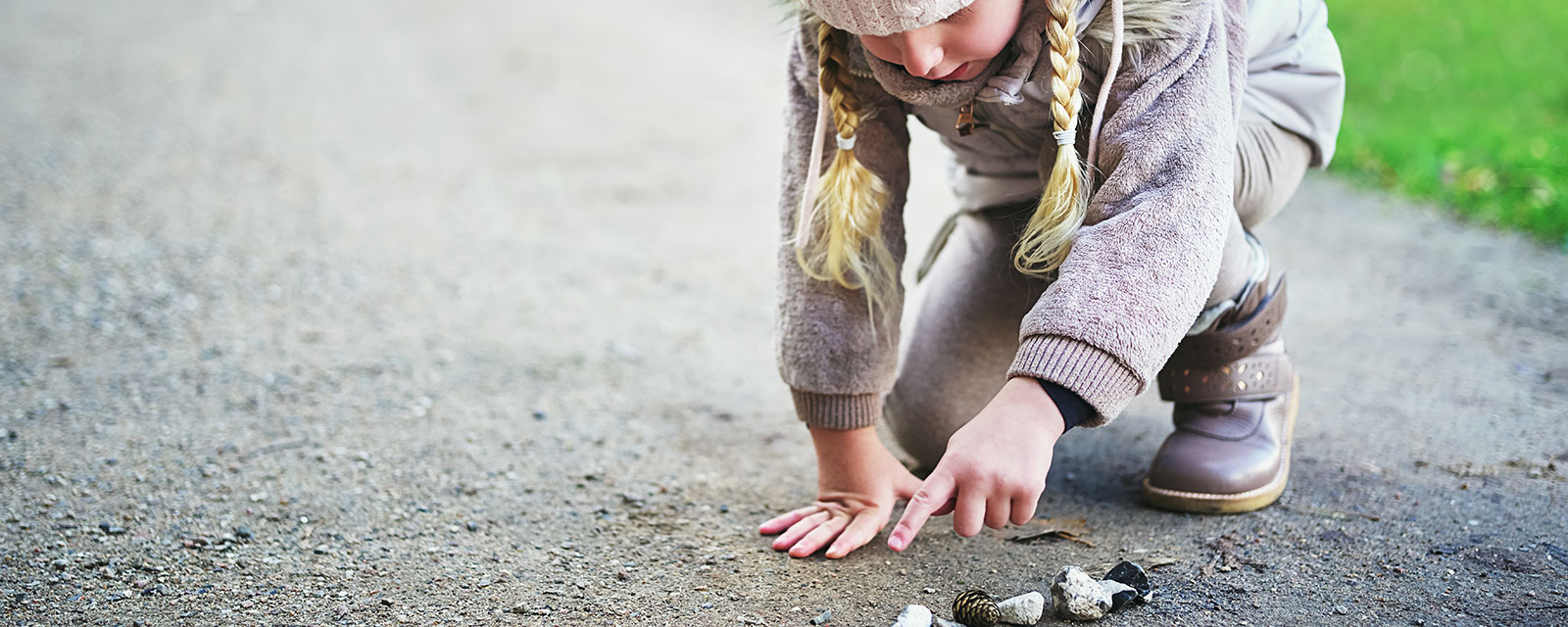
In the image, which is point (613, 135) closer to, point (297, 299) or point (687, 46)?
point (687, 46)

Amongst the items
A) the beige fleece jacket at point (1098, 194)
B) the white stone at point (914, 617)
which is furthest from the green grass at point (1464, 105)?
the white stone at point (914, 617)

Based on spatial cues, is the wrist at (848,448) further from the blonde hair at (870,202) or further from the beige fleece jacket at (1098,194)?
the blonde hair at (870,202)

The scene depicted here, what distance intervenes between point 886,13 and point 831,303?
501 mm

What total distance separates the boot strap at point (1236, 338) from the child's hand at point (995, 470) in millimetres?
671

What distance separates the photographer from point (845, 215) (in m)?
1.79

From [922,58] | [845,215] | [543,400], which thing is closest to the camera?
[922,58]

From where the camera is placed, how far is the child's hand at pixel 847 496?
1.83 metres

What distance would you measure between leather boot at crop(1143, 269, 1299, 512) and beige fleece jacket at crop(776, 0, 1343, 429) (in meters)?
0.45

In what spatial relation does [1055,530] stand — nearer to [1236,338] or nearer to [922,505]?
[1236,338]

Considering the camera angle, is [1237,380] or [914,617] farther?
[1237,380]

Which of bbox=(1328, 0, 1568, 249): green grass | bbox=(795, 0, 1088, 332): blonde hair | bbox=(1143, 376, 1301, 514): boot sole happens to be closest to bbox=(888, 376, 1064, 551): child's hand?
bbox=(795, 0, 1088, 332): blonde hair

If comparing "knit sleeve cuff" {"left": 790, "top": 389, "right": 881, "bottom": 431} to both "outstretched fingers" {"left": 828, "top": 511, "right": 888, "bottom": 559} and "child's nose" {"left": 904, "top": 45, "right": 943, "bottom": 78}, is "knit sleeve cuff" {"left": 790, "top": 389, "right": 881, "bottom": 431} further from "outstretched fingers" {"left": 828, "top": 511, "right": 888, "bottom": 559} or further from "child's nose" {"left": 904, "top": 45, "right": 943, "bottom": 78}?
"child's nose" {"left": 904, "top": 45, "right": 943, "bottom": 78}

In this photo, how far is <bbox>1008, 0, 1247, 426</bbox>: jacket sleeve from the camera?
1438 mm

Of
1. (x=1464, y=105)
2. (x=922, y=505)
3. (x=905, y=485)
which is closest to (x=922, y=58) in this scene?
(x=922, y=505)
